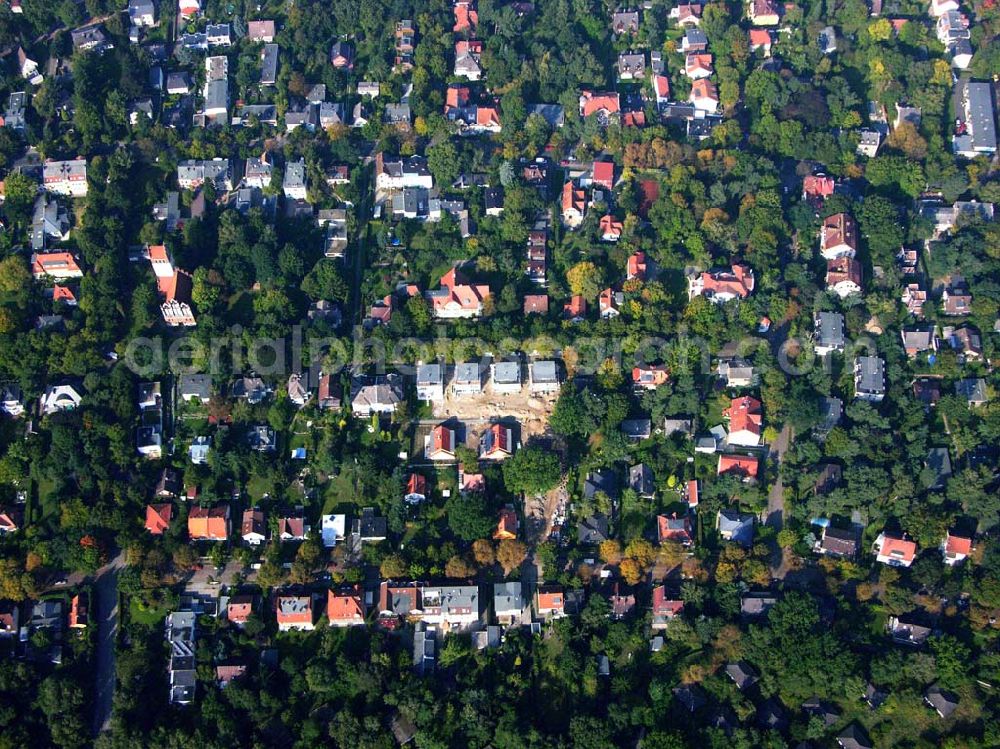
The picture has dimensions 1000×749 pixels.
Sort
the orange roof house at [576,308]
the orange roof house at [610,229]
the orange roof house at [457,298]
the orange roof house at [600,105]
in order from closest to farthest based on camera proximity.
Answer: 1. the orange roof house at [457,298]
2. the orange roof house at [576,308]
3. the orange roof house at [610,229]
4. the orange roof house at [600,105]

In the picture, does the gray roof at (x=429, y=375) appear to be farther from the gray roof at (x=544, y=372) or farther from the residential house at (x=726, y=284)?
the residential house at (x=726, y=284)

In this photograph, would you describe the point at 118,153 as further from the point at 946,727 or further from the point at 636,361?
the point at 946,727

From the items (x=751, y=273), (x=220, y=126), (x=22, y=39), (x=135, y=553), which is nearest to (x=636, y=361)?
(x=751, y=273)

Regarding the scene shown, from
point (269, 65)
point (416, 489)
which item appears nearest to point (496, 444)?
point (416, 489)

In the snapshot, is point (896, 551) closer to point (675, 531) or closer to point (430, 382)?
point (675, 531)

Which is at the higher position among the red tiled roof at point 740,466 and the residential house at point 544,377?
the residential house at point 544,377

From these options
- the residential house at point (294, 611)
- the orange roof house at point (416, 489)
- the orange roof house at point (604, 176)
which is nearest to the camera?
the residential house at point (294, 611)

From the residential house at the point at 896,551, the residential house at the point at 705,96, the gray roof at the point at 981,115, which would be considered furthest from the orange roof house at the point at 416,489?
the gray roof at the point at 981,115
